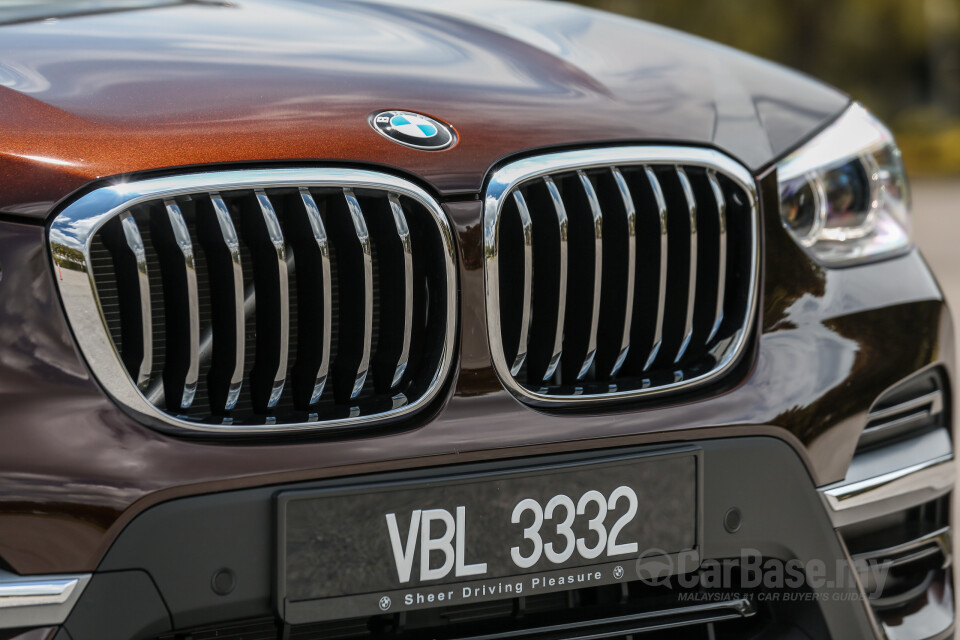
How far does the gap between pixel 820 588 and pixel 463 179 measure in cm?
86

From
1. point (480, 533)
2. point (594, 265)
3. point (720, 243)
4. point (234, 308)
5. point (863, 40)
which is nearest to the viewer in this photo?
point (234, 308)

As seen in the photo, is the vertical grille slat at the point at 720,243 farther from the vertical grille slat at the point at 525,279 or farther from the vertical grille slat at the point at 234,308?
the vertical grille slat at the point at 234,308

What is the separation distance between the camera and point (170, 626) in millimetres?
1640

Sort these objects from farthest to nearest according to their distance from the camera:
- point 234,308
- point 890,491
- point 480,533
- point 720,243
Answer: point 890,491, point 720,243, point 480,533, point 234,308

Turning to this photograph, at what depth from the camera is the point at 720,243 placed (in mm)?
1992

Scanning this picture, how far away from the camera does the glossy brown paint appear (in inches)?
61.2

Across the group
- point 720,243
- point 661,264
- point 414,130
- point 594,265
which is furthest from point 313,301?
point 720,243

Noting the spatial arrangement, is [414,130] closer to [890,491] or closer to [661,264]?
[661,264]

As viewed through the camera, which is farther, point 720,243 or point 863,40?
point 863,40

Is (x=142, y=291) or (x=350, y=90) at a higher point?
(x=350, y=90)

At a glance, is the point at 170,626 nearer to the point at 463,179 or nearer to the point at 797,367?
the point at 463,179

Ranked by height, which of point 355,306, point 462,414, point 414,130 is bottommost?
point 462,414

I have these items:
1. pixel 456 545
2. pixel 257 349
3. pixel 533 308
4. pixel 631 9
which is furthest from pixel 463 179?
pixel 631 9

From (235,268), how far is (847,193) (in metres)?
1.11
